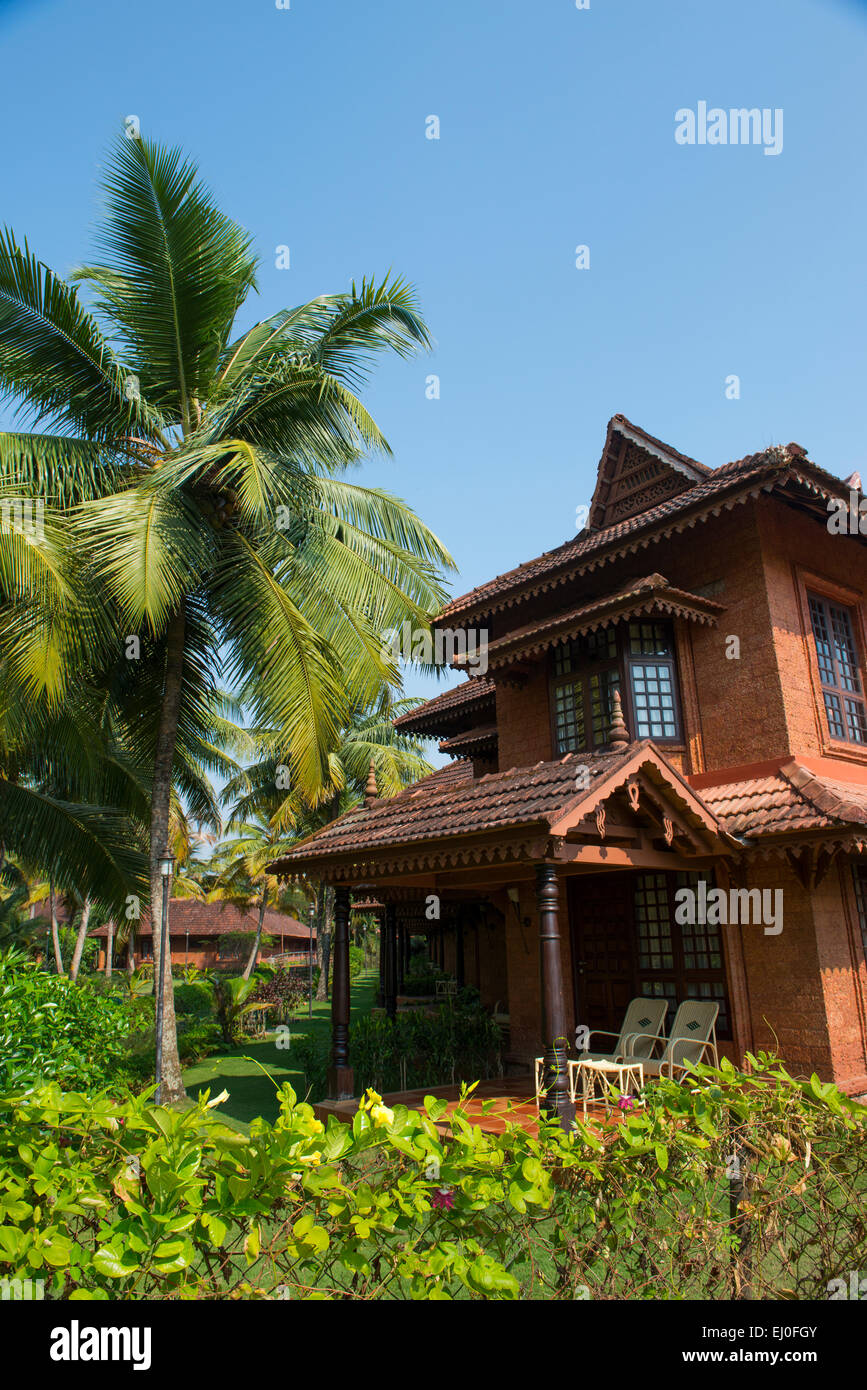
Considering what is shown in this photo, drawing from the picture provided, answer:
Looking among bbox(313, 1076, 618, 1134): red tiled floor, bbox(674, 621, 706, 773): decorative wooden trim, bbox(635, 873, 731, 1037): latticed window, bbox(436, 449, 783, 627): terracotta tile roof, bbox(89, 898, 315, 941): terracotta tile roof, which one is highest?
bbox(436, 449, 783, 627): terracotta tile roof

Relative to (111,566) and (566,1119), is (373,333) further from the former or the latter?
(566,1119)

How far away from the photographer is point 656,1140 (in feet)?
10.5

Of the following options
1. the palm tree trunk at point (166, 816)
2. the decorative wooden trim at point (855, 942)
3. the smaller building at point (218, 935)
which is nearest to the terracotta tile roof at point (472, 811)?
the palm tree trunk at point (166, 816)

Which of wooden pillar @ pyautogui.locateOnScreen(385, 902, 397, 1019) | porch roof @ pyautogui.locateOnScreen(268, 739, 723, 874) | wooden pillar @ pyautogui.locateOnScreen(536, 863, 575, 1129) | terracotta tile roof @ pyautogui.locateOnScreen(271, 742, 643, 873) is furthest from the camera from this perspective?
wooden pillar @ pyautogui.locateOnScreen(385, 902, 397, 1019)

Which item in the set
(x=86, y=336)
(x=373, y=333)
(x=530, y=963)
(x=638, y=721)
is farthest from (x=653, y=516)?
(x=86, y=336)

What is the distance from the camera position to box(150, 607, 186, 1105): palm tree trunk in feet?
37.9

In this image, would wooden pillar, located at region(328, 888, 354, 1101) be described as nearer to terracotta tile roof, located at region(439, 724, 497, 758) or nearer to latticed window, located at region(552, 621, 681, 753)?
latticed window, located at region(552, 621, 681, 753)

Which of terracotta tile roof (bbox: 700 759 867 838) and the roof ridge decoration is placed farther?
the roof ridge decoration

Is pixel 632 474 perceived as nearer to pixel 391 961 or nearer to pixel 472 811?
pixel 472 811

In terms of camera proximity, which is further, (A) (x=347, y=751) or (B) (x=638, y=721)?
(A) (x=347, y=751)

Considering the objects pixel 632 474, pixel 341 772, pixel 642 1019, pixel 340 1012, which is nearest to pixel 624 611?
pixel 632 474

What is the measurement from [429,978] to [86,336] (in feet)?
51.0

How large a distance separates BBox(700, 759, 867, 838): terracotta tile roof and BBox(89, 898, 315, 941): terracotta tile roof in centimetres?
3322

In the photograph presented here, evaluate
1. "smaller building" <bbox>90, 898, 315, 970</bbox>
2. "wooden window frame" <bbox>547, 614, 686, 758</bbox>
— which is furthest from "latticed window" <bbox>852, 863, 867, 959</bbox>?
"smaller building" <bbox>90, 898, 315, 970</bbox>
